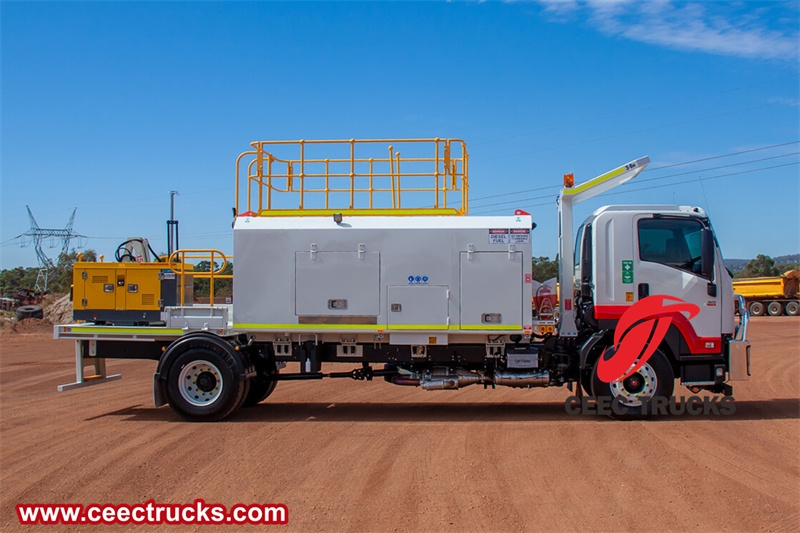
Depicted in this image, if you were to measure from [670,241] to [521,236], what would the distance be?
231 cm

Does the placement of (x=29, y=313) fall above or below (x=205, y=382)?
above

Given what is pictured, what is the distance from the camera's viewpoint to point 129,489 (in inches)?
267

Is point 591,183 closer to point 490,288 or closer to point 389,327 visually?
point 490,288

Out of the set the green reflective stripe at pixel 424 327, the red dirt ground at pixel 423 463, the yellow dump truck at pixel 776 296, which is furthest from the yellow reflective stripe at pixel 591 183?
the yellow dump truck at pixel 776 296

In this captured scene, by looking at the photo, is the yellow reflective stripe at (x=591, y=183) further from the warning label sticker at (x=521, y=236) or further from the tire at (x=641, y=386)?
the tire at (x=641, y=386)

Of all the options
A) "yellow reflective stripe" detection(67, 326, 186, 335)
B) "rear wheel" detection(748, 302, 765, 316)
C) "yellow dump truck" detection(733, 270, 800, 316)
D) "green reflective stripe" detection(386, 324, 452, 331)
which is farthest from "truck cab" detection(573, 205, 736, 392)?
"rear wheel" detection(748, 302, 765, 316)

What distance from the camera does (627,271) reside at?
10156 mm

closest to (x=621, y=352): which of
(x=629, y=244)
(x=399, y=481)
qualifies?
(x=629, y=244)

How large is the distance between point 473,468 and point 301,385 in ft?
24.3

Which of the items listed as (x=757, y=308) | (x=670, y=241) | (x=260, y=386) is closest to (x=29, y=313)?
(x=260, y=386)

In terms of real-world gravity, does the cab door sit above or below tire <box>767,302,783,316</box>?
above

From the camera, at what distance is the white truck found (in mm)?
10078

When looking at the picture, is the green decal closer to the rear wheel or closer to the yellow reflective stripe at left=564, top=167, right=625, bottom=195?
the yellow reflective stripe at left=564, top=167, right=625, bottom=195

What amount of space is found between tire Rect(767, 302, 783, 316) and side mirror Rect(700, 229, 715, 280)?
37.7 metres
